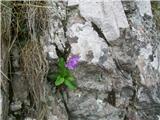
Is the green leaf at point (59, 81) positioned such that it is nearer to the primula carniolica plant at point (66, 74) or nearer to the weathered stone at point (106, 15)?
the primula carniolica plant at point (66, 74)

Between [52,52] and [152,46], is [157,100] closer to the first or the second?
[152,46]

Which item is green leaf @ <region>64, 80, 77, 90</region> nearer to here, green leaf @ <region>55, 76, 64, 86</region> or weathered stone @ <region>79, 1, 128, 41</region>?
green leaf @ <region>55, 76, 64, 86</region>

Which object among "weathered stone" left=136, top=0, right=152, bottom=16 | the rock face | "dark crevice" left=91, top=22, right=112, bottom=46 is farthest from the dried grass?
"weathered stone" left=136, top=0, right=152, bottom=16

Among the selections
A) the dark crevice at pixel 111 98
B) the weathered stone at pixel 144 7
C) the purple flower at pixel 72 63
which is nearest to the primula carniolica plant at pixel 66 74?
the purple flower at pixel 72 63

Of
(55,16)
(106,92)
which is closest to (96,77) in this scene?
(106,92)

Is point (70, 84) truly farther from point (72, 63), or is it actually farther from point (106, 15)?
point (106, 15)

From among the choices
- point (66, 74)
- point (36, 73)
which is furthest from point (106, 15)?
point (36, 73)
